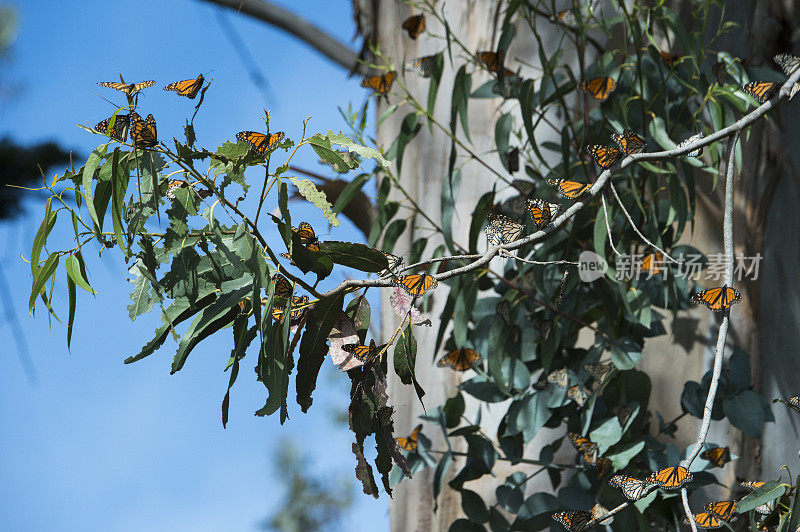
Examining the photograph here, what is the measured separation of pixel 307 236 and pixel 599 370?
0.64 m

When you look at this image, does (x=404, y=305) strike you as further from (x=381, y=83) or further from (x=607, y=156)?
(x=381, y=83)

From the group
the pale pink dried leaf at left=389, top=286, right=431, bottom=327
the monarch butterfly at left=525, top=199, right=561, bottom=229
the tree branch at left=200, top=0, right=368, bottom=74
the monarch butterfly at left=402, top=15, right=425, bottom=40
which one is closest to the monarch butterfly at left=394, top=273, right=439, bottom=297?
the pale pink dried leaf at left=389, top=286, right=431, bottom=327

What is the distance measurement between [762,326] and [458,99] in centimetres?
68

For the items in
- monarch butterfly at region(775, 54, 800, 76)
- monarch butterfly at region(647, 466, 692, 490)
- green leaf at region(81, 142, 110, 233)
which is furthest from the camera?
monarch butterfly at region(775, 54, 800, 76)

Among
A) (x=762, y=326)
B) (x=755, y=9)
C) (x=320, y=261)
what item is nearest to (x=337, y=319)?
(x=320, y=261)

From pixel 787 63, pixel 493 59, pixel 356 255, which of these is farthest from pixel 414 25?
pixel 356 255

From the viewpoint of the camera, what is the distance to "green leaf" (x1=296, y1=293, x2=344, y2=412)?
0.58m

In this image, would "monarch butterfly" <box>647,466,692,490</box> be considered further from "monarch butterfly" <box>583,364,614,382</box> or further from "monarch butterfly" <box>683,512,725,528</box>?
"monarch butterfly" <box>583,364,614,382</box>

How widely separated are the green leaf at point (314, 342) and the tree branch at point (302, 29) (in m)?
1.63

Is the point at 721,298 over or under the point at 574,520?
over

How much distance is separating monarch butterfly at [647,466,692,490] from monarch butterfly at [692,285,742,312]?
174 millimetres

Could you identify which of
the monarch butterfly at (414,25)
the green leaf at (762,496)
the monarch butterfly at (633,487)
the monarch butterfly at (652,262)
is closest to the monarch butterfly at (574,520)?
the monarch butterfly at (633,487)

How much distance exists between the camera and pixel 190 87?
54 cm

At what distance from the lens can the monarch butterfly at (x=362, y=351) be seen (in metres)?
0.58
